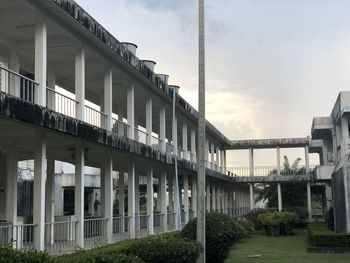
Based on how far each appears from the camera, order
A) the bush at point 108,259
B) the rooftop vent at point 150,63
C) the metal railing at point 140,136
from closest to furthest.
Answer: the bush at point 108,259 → the metal railing at point 140,136 → the rooftop vent at point 150,63

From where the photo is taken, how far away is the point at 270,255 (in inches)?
843

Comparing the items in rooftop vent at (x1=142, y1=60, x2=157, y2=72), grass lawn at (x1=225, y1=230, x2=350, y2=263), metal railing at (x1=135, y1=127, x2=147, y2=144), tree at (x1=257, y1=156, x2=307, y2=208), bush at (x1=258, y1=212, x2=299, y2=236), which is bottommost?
grass lawn at (x1=225, y1=230, x2=350, y2=263)

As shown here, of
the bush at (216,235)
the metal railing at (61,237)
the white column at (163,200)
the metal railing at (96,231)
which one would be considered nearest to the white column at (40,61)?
the metal railing at (61,237)

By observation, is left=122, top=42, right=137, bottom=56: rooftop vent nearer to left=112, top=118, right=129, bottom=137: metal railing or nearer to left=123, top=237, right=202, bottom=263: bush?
left=112, top=118, right=129, bottom=137: metal railing

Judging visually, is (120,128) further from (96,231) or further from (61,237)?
(61,237)

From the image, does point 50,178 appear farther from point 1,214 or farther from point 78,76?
point 78,76

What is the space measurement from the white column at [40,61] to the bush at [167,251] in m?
4.25

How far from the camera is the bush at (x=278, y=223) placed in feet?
110

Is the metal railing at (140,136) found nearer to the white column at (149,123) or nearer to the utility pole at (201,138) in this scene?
the white column at (149,123)

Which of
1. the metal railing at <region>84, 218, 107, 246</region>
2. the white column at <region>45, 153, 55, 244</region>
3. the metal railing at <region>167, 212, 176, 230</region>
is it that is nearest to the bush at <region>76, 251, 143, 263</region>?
the metal railing at <region>84, 218, 107, 246</region>

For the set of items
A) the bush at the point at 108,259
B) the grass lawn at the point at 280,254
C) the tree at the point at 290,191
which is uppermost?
the tree at the point at 290,191

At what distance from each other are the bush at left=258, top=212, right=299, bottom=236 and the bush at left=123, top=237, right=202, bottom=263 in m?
22.0

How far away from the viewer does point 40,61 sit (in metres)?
13.6

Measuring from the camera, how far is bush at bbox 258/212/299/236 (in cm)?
3353
